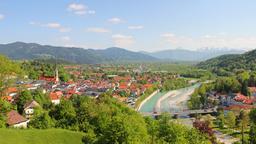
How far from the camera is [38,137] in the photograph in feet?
73.9

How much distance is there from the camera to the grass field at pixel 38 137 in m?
20.9

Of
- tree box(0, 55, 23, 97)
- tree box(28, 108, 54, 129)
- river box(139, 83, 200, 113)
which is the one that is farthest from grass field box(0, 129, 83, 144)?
river box(139, 83, 200, 113)

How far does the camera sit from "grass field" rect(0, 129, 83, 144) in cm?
2092

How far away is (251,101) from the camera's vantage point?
62.0m

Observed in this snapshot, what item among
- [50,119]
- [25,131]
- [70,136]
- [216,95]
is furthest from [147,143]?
[216,95]

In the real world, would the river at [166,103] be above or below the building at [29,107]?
below

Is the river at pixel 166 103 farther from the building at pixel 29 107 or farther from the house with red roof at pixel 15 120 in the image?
the house with red roof at pixel 15 120

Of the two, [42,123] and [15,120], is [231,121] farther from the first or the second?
[15,120]

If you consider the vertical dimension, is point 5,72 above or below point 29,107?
above

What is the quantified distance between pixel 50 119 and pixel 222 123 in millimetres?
28898

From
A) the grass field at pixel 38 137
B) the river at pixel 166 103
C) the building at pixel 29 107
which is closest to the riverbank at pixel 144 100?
the river at pixel 166 103

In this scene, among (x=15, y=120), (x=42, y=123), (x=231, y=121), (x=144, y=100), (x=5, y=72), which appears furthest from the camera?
(x=144, y=100)

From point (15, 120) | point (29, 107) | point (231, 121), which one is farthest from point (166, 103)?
point (15, 120)

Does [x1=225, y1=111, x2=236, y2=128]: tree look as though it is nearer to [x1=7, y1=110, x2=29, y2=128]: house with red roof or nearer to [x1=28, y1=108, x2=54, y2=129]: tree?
[x1=28, y1=108, x2=54, y2=129]: tree
